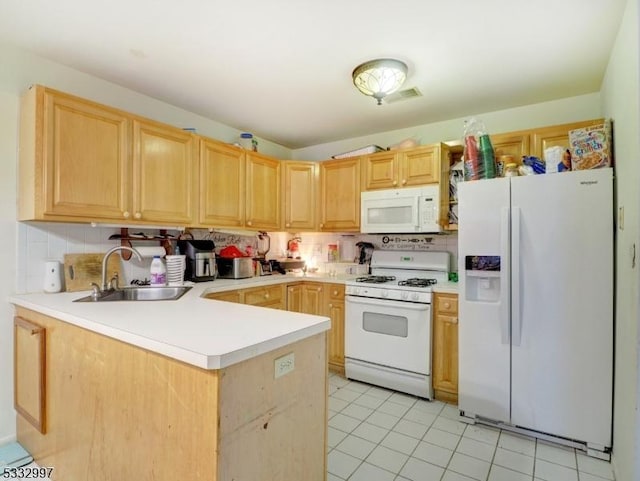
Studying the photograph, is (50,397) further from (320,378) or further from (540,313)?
(540,313)

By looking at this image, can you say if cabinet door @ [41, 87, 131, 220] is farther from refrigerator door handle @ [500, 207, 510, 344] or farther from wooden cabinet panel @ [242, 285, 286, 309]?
refrigerator door handle @ [500, 207, 510, 344]

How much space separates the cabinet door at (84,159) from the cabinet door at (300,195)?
5.38ft

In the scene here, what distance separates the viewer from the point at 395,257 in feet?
11.0

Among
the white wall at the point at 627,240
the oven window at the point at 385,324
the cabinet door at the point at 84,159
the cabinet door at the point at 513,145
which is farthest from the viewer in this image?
the oven window at the point at 385,324

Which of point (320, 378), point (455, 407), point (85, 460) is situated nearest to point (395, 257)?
point (455, 407)

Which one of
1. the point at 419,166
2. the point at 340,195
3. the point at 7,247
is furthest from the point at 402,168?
the point at 7,247

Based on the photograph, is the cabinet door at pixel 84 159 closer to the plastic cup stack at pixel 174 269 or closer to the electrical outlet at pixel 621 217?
the plastic cup stack at pixel 174 269

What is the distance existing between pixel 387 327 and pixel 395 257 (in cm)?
81

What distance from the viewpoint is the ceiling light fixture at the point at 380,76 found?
7.03 feet

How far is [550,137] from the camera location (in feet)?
8.14

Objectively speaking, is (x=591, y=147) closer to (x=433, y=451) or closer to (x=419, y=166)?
(x=419, y=166)

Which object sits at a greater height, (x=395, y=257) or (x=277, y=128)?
(x=277, y=128)

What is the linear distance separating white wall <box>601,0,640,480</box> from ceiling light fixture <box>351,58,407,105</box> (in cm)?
112

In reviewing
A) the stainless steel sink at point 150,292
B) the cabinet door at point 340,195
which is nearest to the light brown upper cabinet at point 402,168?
the cabinet door at point 340,195
